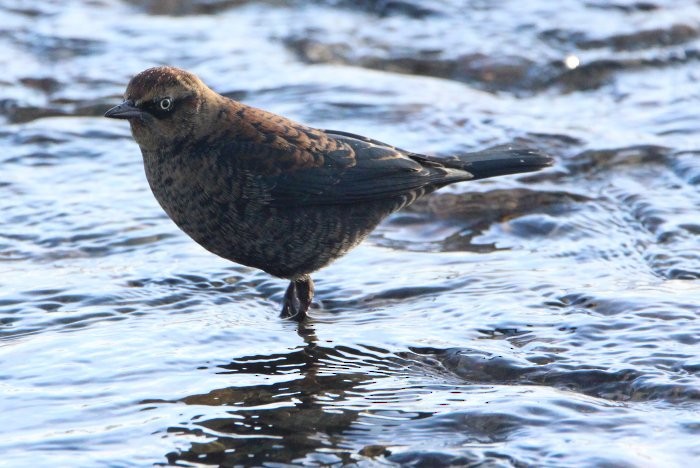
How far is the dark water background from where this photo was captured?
14.3 feet

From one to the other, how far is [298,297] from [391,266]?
0.69 m

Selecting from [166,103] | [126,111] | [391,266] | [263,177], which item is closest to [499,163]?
[391,266]

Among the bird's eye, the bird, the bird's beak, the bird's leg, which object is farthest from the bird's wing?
the bird's beak

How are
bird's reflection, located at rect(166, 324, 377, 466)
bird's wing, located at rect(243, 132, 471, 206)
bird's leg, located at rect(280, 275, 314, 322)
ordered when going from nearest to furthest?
bird's reflection, located at rect(166, 324, 377, 466)
bird's leg, located at rect(280, 275, 314, 322)
bird's wing, located at rect(243, 132, 471, 206)

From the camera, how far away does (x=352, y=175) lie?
6.05m

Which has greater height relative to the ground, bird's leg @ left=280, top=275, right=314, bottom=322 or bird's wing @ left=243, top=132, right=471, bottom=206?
bird's wing @ left=243, top=132, right=471, bottom=206

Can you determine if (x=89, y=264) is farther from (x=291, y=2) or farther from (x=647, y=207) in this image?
(x=291, y=2)

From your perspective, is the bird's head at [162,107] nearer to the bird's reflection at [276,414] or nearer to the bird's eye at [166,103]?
the bird's eye at [166,103]

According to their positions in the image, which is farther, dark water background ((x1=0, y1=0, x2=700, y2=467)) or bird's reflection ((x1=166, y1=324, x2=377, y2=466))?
dark water background ((x1=0, y1=0, x2=700, y2=467))

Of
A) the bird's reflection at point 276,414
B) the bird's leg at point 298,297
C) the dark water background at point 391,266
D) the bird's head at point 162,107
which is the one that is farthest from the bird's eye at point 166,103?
the bird's reflection at point 276,414

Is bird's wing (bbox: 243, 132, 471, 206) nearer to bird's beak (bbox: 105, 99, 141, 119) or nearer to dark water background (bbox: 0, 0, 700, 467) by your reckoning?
dark water background (bbox: 0, 0, 700, 467)

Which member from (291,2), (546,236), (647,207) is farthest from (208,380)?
(291,2)

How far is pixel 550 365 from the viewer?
486 cm

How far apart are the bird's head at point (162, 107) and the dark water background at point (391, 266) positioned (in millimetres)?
780
